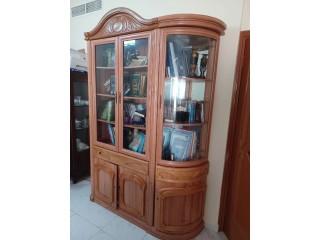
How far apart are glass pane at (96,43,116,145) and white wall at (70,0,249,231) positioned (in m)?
0.62

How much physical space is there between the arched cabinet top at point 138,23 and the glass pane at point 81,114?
3.34ft

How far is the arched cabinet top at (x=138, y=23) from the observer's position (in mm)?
1286

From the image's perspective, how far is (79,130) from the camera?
8.75ft

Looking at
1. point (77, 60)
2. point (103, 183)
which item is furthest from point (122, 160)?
point (77, 60)

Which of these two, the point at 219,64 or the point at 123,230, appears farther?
the point at 123,230

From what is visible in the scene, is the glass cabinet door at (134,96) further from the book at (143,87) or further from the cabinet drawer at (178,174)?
the cabinet drawer at (178,174)

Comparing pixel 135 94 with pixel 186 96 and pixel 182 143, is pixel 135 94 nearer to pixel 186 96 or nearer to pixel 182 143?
pixel 186 96

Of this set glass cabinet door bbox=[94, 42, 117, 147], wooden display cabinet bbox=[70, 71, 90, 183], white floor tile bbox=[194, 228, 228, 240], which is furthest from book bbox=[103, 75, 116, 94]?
white floor tile bbox=[194, 228, 228, 240]

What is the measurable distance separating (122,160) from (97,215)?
0.76 meters
